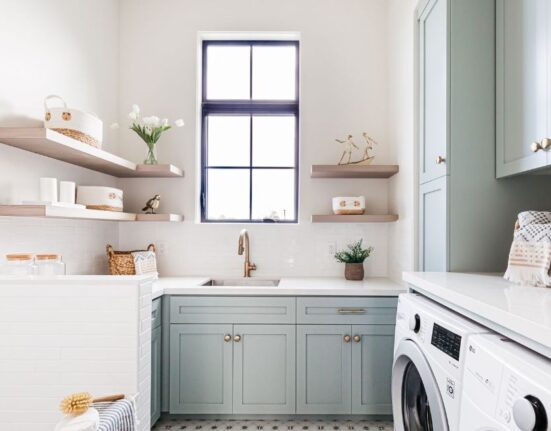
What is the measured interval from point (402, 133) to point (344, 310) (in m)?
1.24

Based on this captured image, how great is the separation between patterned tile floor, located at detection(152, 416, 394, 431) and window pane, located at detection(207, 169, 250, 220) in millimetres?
1471

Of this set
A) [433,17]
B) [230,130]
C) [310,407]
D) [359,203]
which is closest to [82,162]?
[230,130]

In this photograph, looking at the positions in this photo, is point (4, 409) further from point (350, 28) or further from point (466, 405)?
point (350, 28)

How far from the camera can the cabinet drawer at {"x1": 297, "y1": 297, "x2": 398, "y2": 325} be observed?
7.47ft

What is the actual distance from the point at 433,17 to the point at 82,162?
2.18m

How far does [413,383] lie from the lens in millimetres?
1513

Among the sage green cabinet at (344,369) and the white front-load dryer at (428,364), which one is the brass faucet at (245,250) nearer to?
the sage green cabinet at (344,369)

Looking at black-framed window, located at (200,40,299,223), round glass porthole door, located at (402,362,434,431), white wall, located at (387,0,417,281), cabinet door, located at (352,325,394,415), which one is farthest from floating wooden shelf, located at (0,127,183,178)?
round glass porthole door, located at (402,362,434,431)

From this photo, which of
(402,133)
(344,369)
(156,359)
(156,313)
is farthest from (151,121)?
(344,369)

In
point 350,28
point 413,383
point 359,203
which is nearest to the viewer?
point 413,383

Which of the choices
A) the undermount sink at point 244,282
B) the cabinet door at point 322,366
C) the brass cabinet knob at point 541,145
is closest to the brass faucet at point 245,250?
the undermount sink at point 244,282

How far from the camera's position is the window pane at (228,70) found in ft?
10.0

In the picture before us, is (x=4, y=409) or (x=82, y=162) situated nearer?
(x=4, y=409)

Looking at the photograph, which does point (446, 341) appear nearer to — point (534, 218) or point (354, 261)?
point (534, 218)
